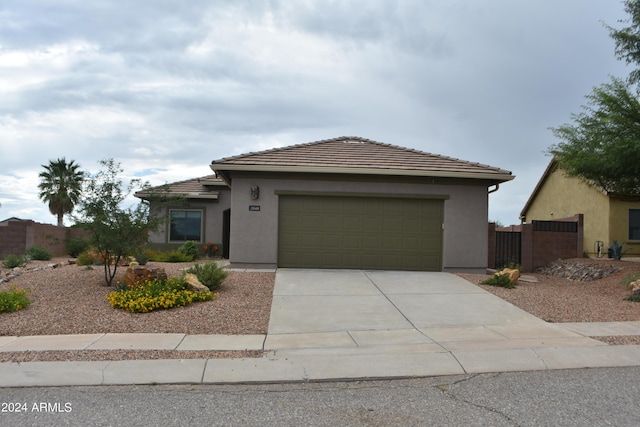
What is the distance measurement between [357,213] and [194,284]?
19.6 ft

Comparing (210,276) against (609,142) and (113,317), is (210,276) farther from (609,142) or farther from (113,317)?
(609,142)

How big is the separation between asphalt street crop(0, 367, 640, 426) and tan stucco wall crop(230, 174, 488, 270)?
8.93m

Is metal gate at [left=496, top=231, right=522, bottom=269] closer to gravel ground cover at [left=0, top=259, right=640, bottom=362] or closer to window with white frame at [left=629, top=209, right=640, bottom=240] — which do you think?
gravel ground cover at [left=0, top=259, right=640, bottom=362]

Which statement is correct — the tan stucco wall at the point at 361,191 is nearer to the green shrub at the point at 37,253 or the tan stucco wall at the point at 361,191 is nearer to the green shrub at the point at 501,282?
the green shrub at the point at 501,282

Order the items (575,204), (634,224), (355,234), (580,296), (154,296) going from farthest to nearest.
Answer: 1. (575,204)
2. (634,224)
3. (355,234)
4. (580,296)
5. (154,296)

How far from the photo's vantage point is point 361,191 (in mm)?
15078

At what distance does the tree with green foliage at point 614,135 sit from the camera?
14.1 meters

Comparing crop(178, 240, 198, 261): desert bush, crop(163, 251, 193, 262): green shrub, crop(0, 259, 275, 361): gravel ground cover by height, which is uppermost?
crop(178, 240, 198, 261): desert bush

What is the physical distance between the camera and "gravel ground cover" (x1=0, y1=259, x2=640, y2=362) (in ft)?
27.3

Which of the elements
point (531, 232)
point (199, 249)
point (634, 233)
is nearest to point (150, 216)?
point (199, 249)

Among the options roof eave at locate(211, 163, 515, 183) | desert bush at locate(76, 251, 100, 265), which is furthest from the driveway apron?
desert bush at locate(76, 251, 100, 265)

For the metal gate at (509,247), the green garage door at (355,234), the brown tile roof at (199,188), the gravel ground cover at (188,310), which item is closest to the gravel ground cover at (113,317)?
the gravel ground cover at (188,310)

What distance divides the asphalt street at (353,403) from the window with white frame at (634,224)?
18.2m

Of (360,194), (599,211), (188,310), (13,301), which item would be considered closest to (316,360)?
(188,310)
